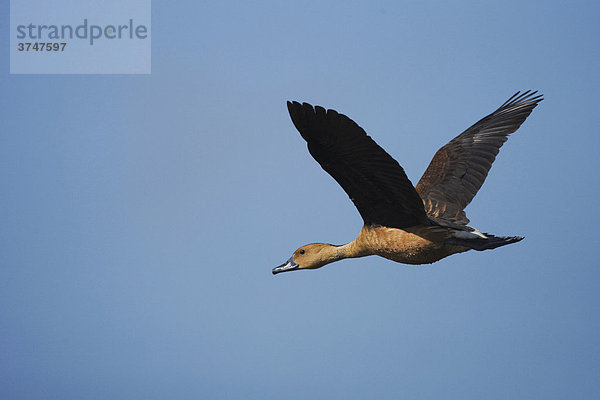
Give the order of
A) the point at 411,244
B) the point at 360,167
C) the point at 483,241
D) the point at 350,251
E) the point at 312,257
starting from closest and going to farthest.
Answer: the point at 360,167, the point at 483,241, the point at 411,244, the point at 350,251, the point at 312,257

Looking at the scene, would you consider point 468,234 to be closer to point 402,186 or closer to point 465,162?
point 402,186

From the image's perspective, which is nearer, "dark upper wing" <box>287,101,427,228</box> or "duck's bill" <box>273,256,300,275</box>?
"dark upper wing" <box>287,101,427,228</box>

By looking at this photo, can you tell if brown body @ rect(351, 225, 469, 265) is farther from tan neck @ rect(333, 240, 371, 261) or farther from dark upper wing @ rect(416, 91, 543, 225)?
dark upper wing @ rect(416, 91, 543, 225)

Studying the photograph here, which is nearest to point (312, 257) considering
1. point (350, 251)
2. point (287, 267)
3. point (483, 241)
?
point (287, 267)

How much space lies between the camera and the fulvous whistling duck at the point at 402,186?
18.2 ft

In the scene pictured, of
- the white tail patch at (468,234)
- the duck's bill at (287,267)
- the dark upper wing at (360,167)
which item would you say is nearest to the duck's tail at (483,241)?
the white tail patch at (468,234)

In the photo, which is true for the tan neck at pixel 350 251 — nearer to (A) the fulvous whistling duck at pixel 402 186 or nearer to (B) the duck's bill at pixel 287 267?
(A) the fulvous whistling duck at pixel 402 186

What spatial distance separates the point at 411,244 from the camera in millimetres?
6500

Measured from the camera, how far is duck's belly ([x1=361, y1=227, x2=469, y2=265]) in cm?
642

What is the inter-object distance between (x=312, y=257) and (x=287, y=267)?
0.32 meters

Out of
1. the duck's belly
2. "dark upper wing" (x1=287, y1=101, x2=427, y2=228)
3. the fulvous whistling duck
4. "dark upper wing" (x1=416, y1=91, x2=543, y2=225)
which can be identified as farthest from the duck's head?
"dark upper wing" (x1=416, y1=91, x2=543, y2=225)

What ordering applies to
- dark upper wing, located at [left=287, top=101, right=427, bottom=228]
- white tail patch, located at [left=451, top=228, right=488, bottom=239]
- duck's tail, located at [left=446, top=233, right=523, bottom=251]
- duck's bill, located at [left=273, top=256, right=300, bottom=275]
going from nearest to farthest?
dark upper wing, located at [left=287, top=101, right=427, bottom=228] → duck's tail, located at [left=446, top=233, right=523, bottom=251] → white tail patch, located at [left=451, top=228, right=488, bottom=239] → duck's bill, located at [left=273, top=256, right=300, bottom=275]

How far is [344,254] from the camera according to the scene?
719 cm

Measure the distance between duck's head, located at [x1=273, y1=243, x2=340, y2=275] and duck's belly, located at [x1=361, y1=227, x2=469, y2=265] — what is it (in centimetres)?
59
